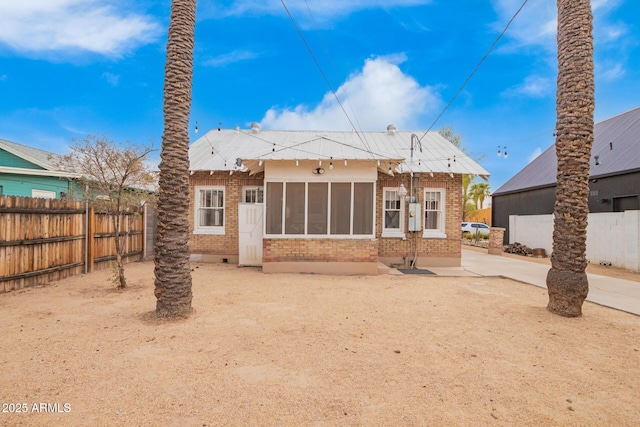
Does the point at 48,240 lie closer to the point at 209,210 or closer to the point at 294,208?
the point at 209,210

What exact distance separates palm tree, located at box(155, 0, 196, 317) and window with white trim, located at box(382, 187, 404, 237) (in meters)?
8.21

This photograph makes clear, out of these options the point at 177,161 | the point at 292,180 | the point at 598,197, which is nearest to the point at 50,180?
the point at 292,180

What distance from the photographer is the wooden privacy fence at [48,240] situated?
281 inches

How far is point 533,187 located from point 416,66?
1035cm

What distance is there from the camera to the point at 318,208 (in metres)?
10.3

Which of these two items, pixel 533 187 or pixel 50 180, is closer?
pixel 50 180

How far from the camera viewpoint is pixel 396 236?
40.2 ft

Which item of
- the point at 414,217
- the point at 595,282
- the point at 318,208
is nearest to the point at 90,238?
the point at 318,208

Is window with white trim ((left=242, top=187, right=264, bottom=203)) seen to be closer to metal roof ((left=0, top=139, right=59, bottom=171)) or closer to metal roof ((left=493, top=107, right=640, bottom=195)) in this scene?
metal roof ((left=0, top=139, right=59, bottom=171))

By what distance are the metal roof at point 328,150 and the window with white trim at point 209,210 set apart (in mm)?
1032

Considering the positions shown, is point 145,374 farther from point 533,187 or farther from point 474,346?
point 533,187

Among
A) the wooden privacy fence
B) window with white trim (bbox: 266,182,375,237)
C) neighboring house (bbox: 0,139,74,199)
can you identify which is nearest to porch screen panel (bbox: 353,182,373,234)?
window with white trim (bbox: 266,182,375,237)

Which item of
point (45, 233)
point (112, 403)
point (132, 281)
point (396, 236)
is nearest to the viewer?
point (112, 403)

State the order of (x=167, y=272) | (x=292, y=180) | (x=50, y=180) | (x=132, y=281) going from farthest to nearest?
1. (x=50, y=180)
2. (x=292, y=180)
3. (x=132, y=281)
4. (x=167, y=272)
